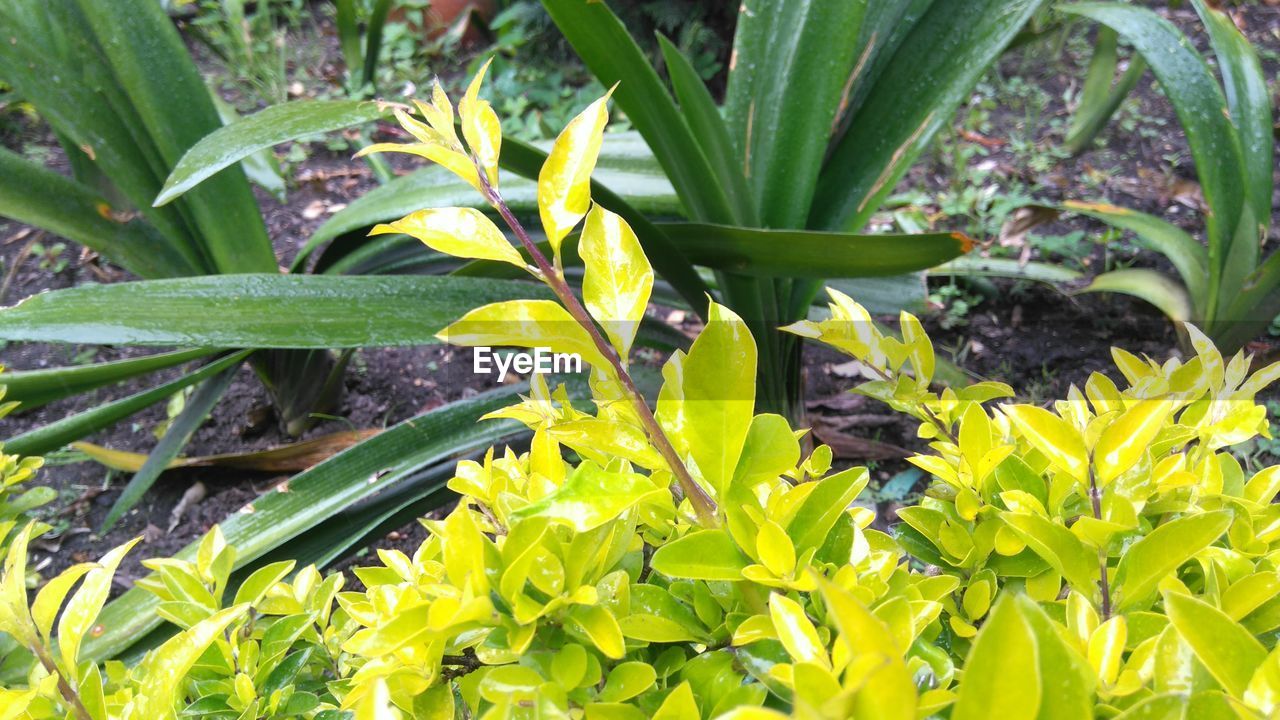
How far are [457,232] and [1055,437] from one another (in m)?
0.30

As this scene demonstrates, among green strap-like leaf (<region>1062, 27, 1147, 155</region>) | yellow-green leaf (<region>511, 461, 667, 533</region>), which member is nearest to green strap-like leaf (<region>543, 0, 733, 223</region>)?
yellow-green leaf (<region>511, 461, 667, 533</region>)

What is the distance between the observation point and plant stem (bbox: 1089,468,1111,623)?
383mm

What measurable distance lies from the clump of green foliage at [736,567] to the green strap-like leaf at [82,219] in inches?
38.9

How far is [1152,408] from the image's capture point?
14.5 inches

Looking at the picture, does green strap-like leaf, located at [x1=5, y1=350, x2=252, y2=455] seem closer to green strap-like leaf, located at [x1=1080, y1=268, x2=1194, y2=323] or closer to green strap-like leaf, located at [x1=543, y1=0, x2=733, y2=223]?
green strap-like leaf, located at [x1=543, y1=0, x2=733, y2=223]

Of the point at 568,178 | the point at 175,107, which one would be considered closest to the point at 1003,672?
the point at 568,178

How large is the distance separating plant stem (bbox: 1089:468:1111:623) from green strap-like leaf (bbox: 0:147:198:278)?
138 cm

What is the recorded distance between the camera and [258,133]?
90 cm

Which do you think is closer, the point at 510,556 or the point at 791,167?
the point at 510,556

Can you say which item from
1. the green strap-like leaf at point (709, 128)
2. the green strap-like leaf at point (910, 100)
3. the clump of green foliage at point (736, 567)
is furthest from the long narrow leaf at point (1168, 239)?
the clump of green foliage at point (736, 567)

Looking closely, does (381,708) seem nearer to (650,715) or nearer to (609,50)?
(650,715)

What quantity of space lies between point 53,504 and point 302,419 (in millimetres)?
460

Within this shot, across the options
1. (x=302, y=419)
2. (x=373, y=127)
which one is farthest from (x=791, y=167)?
(x=373, y=127)

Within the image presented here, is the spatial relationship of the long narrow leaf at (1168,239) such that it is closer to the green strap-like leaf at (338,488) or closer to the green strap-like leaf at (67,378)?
the green strap-like leaf at (338,488)
